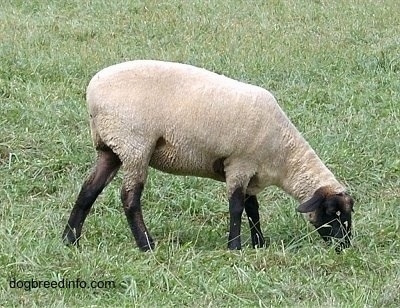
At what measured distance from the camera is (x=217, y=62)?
38.2 feet

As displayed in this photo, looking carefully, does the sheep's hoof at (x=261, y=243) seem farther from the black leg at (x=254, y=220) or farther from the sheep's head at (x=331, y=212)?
the sheep's head at (x=331, y=212)

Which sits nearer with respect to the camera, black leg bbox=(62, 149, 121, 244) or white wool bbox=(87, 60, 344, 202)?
white wool bbox=(87, 60, 344, 202)

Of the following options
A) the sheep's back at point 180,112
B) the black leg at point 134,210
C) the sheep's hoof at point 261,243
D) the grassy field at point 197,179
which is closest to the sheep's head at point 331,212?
the grassy field at point 197,179

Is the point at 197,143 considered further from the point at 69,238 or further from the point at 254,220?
the point at 69,238

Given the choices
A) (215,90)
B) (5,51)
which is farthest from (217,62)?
(215,90)

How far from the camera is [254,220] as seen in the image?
7043mm

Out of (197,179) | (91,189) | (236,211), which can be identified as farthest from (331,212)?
(91,189)

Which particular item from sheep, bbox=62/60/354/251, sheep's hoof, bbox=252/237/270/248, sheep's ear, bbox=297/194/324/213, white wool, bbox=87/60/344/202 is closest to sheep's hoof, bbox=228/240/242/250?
sheep, bbox=62/60/354/251

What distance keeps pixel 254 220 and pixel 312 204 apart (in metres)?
0.52

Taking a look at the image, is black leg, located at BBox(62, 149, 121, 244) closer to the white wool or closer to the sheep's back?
the white wool

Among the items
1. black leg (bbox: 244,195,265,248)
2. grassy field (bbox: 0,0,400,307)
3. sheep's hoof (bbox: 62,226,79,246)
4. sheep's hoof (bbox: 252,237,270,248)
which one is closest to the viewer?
grassy field (bbox: 0,0,400,307)

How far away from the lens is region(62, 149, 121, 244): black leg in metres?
6.72

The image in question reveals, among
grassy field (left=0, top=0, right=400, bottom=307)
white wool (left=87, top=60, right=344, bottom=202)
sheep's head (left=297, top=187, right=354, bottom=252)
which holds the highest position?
white wool (left=87, top=60, right=344, bottom=202)

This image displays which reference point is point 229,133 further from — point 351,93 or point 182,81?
point 351,93
